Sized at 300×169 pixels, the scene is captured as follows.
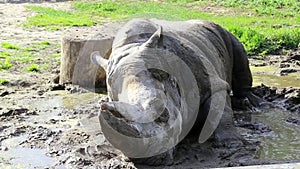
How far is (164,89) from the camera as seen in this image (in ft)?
19.0

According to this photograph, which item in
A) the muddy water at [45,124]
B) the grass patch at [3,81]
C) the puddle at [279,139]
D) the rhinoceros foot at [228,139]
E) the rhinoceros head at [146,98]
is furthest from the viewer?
the grass patch at [3,81]

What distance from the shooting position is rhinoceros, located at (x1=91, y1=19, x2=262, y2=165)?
517 centimetres

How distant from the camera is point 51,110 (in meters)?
8.57

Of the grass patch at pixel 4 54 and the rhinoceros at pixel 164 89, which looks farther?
the grass patch at pixel 4 54

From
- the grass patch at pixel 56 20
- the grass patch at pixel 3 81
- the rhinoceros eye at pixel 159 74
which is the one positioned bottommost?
the grass patch at pixel 56 20

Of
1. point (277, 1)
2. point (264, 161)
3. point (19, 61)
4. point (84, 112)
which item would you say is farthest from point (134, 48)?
point (277, 1)

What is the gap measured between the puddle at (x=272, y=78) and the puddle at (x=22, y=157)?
16.3 feet

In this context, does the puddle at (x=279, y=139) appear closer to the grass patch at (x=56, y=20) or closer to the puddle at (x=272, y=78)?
the puddle at (x=272, y=78)

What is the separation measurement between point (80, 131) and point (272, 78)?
4.92 m

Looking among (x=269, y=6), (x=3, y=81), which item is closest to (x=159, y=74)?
(x=3, y=81)

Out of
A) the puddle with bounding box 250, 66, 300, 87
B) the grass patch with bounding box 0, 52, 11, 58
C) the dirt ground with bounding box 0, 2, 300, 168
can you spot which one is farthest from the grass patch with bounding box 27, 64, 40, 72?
the puddle with bounding box 250, 66, 300, 87

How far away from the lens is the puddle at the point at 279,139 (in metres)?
6.39

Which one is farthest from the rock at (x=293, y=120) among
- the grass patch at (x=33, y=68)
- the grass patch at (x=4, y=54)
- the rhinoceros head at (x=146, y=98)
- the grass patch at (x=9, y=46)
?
the grass patch at (x=9, y=46)

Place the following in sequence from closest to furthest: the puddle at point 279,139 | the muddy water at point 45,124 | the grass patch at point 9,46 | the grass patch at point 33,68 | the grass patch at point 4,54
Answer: the muddy water at point 45,124
the puddle at point 279,139
the grass patch at point 33,68
the grass patch at point 4,54
the grass patch at point 9,46
